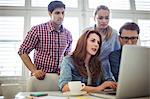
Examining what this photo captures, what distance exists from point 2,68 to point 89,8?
1.61 m

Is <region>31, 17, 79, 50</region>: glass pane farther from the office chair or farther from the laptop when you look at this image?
the laptop

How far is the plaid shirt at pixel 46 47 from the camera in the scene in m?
2.16

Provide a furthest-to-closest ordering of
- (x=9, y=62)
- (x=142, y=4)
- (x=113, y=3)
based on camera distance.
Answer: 1. (x=142, y=4)
2. (x=113, y=3)
3. (x=9, y=62)

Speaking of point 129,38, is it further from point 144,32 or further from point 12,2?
point 12,2

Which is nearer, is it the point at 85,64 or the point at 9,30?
the point at 85,64

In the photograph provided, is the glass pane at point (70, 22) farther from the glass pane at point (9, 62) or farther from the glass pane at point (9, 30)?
the glass pane at point (9, 62)

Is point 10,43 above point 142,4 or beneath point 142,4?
beneath

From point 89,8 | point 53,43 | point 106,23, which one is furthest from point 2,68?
point 106,23

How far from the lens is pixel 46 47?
7.14ft

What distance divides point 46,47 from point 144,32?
2.07m

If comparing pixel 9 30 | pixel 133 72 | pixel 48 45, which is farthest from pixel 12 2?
pixel 133 72

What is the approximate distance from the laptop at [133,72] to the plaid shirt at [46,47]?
4.11 ft

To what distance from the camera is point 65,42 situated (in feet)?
7.47

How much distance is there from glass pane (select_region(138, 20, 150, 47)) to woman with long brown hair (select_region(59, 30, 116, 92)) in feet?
7.15
